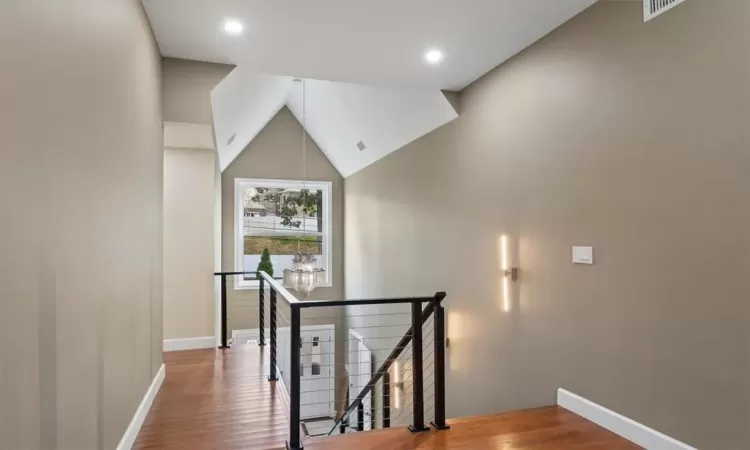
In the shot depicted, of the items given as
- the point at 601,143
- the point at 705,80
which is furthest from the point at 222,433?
the point at 705,80

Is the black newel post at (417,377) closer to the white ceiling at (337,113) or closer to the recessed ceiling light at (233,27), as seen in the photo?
the recessed ceiling light at (233,27)

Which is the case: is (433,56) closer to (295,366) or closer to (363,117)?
(295,366)

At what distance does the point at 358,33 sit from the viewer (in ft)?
11.2

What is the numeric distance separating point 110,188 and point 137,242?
748 millimetres

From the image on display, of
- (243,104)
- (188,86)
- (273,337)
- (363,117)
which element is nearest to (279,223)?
(363,117)

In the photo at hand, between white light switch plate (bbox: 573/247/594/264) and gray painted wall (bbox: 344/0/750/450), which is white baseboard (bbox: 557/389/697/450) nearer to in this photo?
gray painted wall (bbox: 344/0/750/450)

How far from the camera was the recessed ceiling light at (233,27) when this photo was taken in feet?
10.6

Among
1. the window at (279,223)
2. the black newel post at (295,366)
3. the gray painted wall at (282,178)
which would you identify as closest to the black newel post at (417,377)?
the black newel post at (295,366)

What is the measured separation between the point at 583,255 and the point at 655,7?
1567mm

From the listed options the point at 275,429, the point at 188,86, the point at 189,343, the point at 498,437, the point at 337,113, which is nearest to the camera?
the point at 498,437

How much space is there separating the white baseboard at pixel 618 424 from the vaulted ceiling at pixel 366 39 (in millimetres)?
2695

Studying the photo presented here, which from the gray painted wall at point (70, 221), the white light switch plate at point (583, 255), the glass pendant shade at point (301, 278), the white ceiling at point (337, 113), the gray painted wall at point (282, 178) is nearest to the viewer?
the gray painted wall at point (70, 221)

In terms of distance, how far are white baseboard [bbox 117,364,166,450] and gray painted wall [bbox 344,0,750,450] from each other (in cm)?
292

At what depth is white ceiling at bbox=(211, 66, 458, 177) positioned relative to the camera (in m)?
5.05
